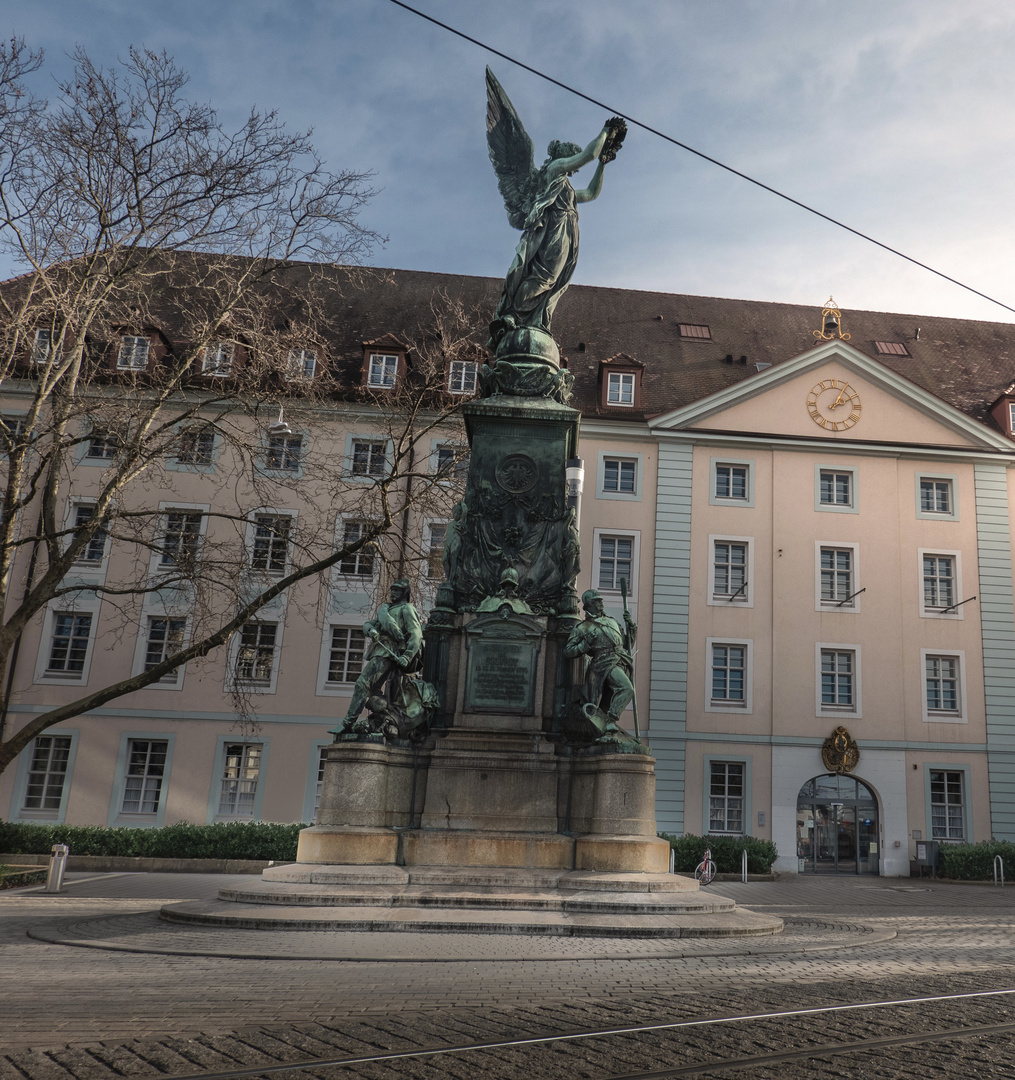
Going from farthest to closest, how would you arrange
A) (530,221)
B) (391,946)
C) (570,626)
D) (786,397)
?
(786,397) < (530,221) < (570,626) < (391,946)

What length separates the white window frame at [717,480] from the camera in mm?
31562

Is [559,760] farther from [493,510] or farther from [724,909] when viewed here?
[493,510]

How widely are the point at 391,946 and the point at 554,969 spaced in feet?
4.54

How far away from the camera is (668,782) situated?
28.9 meters

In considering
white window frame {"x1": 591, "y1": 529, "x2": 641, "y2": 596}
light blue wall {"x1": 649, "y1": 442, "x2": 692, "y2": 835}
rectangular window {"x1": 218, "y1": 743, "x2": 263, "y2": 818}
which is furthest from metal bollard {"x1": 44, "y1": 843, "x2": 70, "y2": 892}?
white window frame {"x1": 591, "y1": 529, "x2": 641, "y2": 596}

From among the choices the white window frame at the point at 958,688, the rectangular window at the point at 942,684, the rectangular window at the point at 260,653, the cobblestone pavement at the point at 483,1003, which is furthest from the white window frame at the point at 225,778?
the rectangular window at the point at 942,684

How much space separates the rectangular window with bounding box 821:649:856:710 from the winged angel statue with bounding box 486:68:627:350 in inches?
786

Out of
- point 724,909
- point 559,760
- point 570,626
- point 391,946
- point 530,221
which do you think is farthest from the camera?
point 530,221

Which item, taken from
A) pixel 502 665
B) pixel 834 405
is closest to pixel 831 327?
pixel 834 405

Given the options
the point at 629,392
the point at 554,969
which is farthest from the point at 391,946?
the point at 629,392

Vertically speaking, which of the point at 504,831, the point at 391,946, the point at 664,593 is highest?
the point at 664,593

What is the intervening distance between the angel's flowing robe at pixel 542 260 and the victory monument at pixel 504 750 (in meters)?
0.04

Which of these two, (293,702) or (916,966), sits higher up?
(293,702)

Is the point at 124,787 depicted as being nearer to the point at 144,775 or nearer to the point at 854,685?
the point at 144,775
